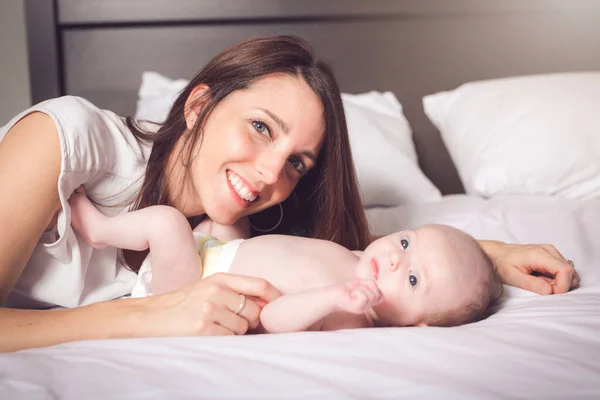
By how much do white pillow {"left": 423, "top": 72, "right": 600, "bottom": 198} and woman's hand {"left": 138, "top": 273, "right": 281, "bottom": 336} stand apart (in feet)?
4.10

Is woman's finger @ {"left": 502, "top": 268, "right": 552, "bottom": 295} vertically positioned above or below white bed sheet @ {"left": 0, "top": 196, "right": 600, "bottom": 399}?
below

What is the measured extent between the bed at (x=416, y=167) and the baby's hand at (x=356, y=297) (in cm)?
4

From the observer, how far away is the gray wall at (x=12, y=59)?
2496mm

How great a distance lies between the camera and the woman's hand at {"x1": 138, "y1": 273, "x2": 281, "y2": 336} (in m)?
0.92

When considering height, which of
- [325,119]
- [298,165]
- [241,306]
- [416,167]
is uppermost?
[325,119]

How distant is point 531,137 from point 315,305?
4.39 feet

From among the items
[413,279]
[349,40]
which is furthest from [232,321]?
[349,40]

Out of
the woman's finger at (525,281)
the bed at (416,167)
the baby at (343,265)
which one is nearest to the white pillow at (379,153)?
the bed at (416,167)

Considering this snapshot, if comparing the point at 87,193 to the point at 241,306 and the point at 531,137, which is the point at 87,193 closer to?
the point at 241,306

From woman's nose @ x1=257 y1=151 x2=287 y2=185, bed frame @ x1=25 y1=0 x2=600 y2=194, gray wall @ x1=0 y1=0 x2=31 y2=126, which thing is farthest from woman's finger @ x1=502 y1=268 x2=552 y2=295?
gray wall @ x1=0 y1=0 x2=31 y2=126

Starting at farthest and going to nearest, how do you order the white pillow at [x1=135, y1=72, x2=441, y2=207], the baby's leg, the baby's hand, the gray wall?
the gray wall
the white pillow at [x1=135, y1=72, x2=441, y2=207]
the baby's leg
the baby's hand

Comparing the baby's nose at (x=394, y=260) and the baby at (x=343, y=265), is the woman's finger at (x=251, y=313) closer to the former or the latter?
the baby at (x=343, y=265)

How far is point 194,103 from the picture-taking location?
1.37m

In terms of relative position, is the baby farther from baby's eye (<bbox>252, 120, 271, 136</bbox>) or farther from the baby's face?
baby's eye (<bbox>252, 120, 271, 136</bbox>)
